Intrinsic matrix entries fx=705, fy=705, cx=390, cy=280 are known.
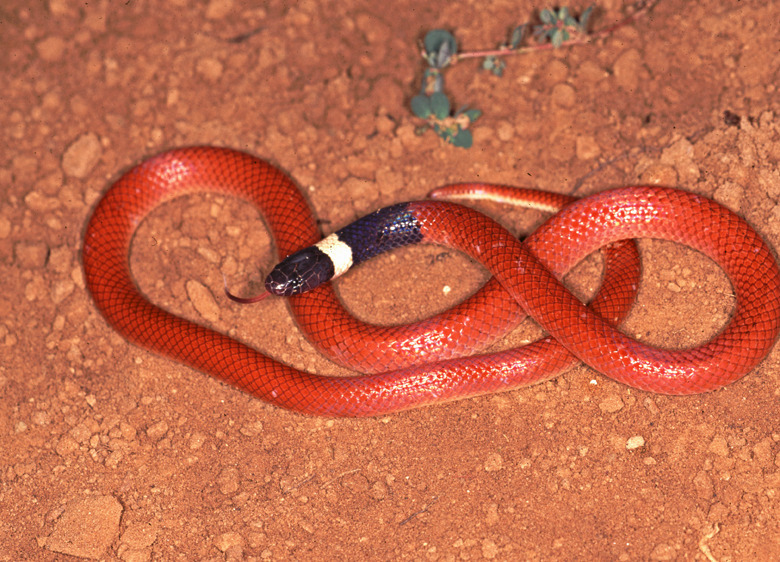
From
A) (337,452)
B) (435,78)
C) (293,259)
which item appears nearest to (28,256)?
(293,259)

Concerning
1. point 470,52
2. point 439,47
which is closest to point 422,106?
point 439,47

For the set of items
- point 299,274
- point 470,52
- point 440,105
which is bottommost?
point 299,274

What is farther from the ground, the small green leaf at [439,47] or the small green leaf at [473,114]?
the small green leaf at [439,47]

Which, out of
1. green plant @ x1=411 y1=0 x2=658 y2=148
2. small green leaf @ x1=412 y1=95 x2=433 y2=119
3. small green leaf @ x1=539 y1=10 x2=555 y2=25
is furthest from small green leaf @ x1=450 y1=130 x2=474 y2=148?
small green leaf @ x1=539 y1=10 x2=555 y2=25

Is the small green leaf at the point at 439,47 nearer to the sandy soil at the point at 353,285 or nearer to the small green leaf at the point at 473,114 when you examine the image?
the sandy soil at the point at 353,285

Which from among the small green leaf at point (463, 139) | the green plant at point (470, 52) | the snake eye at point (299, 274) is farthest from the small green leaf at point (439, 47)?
the snake eye at point (299, 274)

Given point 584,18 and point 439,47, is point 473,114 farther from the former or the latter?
point 584,18
